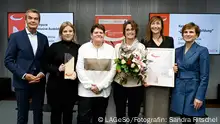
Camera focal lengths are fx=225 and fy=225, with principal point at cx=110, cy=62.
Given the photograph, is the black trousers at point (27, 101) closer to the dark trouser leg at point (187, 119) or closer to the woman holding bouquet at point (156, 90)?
the woman holding bouquet at point (156, 90)

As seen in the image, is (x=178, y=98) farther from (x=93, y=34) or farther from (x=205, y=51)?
(x=93, y=34)

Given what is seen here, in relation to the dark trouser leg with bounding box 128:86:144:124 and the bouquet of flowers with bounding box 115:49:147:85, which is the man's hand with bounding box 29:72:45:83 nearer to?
the bouquet of flowers with bounding box 115:49:147:85

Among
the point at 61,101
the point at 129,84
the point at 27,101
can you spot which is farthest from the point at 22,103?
the point at 129,84

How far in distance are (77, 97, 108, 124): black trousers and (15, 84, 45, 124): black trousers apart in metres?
0.47

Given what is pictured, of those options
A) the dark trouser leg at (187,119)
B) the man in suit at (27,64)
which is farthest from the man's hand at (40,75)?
the dark trouser leg at (187,119)

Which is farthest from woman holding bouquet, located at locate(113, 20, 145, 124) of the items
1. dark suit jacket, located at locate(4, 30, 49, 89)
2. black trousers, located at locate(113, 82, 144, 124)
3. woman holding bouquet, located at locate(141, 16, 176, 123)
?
dark suit jacket, located at locate(4, 30, 49, 89)

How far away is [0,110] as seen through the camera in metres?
4.40

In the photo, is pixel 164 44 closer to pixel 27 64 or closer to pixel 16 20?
pixel 27 64

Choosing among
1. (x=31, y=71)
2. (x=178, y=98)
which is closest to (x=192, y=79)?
(x=178, y=98)

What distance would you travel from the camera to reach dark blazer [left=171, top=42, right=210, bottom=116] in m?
2.27

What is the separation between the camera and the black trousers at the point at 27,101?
8.20 ft

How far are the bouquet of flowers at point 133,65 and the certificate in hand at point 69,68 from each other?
500mm

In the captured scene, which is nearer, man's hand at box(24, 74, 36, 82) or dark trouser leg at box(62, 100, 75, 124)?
man's hand at box(24, 74, 36, 82)

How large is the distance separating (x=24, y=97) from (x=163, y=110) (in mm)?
1572
